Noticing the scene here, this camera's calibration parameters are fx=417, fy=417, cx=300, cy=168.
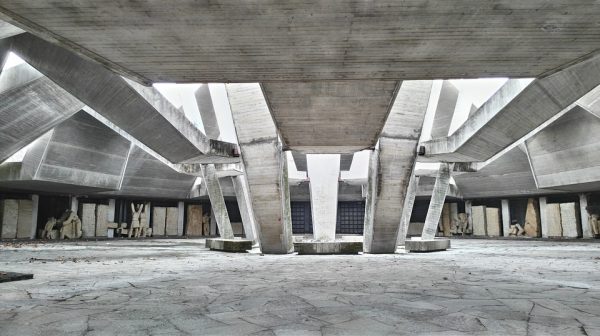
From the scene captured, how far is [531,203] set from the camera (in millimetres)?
28859

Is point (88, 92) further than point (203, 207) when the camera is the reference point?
No

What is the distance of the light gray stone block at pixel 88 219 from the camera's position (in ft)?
88.9

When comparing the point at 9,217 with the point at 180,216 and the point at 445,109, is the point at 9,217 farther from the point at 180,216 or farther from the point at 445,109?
the point at 445,109

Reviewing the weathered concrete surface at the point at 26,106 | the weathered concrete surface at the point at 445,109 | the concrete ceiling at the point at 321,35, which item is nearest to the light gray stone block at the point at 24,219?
the weathered concrete surface at the point at 26,106

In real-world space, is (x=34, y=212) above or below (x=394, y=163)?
below

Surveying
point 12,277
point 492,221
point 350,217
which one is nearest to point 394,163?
point 12,277

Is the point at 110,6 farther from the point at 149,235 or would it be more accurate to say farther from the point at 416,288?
the point at 149,235

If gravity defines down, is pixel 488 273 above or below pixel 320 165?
below

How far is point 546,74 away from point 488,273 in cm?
412

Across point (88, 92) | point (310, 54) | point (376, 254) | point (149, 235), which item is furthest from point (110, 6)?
point (149, 235)

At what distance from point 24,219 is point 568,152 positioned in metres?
29.8

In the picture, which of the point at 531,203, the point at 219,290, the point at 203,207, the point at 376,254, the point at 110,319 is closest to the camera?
the point at 110,319

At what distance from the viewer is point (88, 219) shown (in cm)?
2736

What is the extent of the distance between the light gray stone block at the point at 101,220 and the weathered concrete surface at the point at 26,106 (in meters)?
12.1
